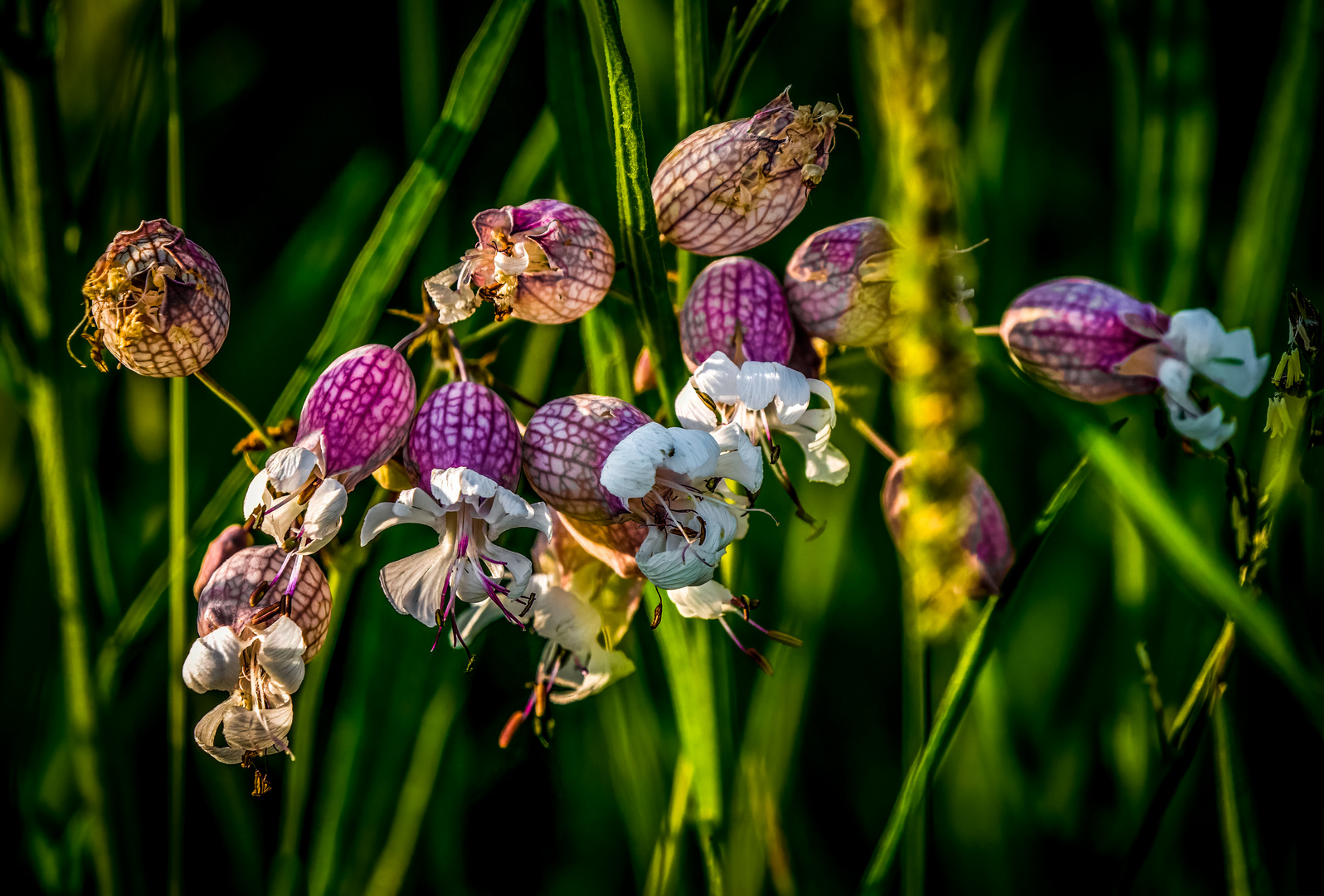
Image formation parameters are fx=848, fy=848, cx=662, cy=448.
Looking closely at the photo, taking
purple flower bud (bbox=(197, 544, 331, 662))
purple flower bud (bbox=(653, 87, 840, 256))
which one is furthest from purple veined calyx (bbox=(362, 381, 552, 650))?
purple flower bud (bbox=(653, 87, 840, 256))

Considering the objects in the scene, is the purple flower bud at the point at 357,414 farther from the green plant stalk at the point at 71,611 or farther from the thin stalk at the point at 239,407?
the green plant stalk at the point at 71,611

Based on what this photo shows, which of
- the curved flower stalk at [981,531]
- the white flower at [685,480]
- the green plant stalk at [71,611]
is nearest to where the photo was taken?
the white flower at [685,480]

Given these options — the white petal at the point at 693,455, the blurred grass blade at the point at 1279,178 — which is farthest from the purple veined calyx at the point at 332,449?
the blurred grass blade at the point at 1279,178

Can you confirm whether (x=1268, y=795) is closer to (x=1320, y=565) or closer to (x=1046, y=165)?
(x=1320, y=565)

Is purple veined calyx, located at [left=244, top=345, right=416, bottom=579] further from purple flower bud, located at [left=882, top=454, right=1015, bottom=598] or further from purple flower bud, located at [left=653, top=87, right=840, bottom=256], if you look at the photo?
purple flower bud, located at [left=882, top=454, right=1015, bottom=598]

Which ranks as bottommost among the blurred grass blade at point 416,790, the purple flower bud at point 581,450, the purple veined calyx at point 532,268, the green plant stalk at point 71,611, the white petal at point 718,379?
the blurred grass blade at point 416,790

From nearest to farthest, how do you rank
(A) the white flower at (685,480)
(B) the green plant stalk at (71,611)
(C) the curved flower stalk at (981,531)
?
(A) the white flower at (685,480) < (C) the curved flower stalk at (981,531) < (B) the green plant stalk at (71,611)

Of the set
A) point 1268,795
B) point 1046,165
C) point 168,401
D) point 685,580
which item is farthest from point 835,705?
point 168,401

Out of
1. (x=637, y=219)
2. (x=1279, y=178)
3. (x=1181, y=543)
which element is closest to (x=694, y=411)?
(x=637, y=219)
